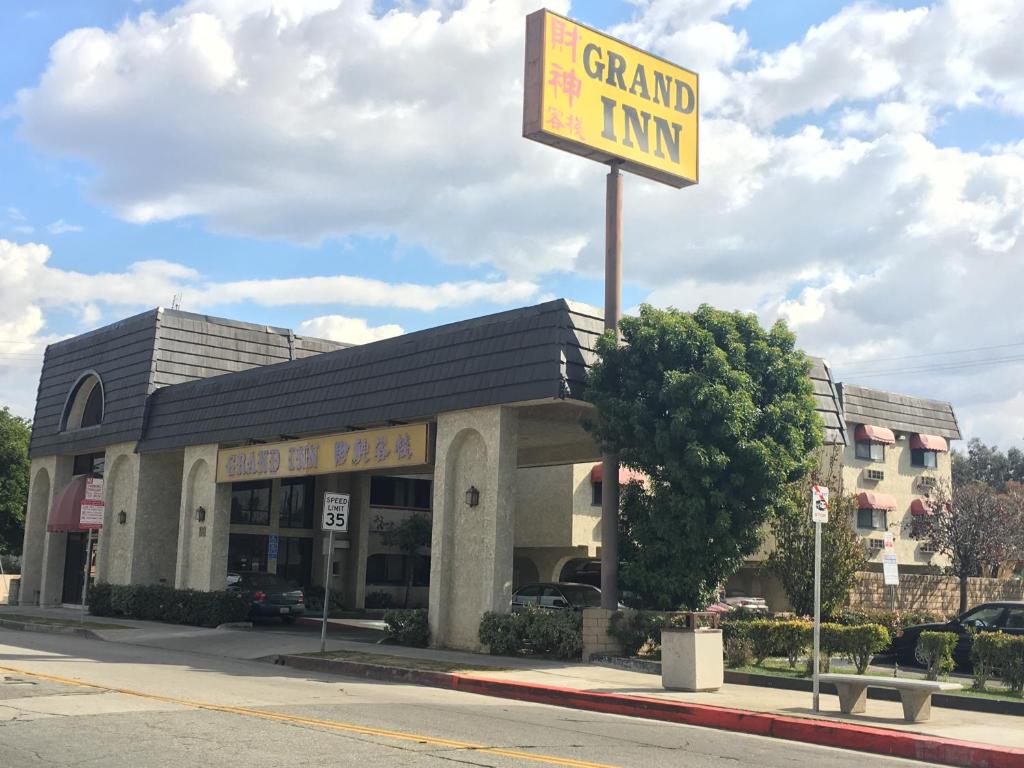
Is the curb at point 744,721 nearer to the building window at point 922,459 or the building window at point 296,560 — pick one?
the building window at point 296,560

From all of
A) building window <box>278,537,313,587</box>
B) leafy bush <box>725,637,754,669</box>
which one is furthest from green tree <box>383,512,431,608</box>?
leafy bush <box>725,637,754,669</box>

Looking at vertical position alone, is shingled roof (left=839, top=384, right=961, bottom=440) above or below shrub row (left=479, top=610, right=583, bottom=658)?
above

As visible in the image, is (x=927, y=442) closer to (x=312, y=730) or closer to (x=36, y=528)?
(x=36, y=528)

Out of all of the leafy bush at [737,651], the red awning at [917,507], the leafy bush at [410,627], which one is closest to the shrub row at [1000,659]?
the leafy bush at [737,651]

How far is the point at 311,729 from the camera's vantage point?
1113 centimetres

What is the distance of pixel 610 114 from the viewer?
21438 millimetres

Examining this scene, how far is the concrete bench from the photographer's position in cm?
1281

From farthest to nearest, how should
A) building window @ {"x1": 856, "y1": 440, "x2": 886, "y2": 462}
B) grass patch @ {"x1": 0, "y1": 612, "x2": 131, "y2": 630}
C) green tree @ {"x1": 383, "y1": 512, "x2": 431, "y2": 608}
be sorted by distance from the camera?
building window @ {"x1": 856, "y1": 440, "x2": 886, "y2": 462}, green tree @ {"x1": 383, "y1": 512, "x2": 431, "y2": 608}, grass patch @ {"x1": 0, "y1": 612, "x2": 131, "y2": 630}

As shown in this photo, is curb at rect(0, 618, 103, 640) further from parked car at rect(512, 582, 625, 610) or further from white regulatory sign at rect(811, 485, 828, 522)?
white regulatory sign at rect(811, 485, 828, 522)

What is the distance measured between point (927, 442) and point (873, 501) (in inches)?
168

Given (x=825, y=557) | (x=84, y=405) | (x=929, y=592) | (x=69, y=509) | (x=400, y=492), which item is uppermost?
(x=84, y=405)

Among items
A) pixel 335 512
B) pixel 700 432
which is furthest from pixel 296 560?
pixel 700 432

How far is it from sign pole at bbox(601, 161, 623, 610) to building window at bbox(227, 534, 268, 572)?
2044 cm

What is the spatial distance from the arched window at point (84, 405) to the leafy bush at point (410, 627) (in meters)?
16.8
